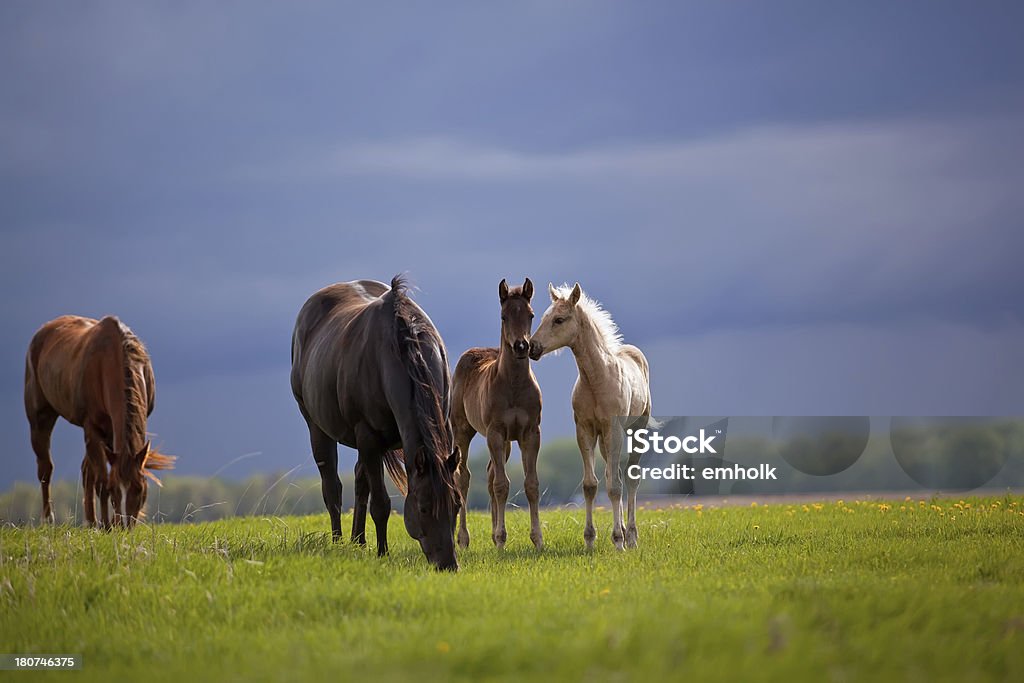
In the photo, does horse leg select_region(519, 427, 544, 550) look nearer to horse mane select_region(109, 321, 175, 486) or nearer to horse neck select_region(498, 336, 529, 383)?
horse neck select_region(498, 336, 529, 383)

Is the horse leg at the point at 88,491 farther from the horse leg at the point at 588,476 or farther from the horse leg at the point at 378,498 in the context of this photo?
the horse leg at the point at 588,476

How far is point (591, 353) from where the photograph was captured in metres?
12.3

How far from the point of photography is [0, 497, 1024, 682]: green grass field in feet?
19.2

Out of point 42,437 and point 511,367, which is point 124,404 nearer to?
point 42,437

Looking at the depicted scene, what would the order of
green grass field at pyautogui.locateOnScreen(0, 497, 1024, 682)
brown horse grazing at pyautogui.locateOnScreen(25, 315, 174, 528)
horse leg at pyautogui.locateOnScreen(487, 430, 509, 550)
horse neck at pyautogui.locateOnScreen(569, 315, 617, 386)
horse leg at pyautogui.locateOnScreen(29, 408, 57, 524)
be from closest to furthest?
green grass field at pyautogui.locateOnScreen(0, 497, 1024, 682)
horse leg at pyautogui.locateOnScreen(487, 430, 509, 550)
horse neck at pyautogui.locateOnScreen(569, 315, 617, 386)
brown horse grazing at pyautogui.locateOnScreen(25, 315, 174, 528)
horse leg at pyautogui.locateOnScreen(29, 408, 57, 524)

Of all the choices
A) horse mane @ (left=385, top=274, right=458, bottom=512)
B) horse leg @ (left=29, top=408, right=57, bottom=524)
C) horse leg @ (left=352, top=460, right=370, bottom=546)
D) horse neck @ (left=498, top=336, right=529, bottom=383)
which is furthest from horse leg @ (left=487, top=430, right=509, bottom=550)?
horse leg @ (left=29, top=408, right=57, bottom=524)

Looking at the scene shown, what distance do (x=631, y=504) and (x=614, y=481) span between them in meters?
0.75

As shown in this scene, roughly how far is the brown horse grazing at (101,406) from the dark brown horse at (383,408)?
2.47 m

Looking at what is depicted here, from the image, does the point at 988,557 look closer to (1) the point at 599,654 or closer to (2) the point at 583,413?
(2) the point at 583,413

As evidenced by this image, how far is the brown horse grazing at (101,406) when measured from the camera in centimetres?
1320

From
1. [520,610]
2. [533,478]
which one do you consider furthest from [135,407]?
[520,610]

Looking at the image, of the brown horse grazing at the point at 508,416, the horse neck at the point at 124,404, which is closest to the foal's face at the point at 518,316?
the brown horse grazing at the point at 508,416

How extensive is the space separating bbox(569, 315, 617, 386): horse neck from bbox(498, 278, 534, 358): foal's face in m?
1.11

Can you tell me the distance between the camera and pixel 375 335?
10445 mm
